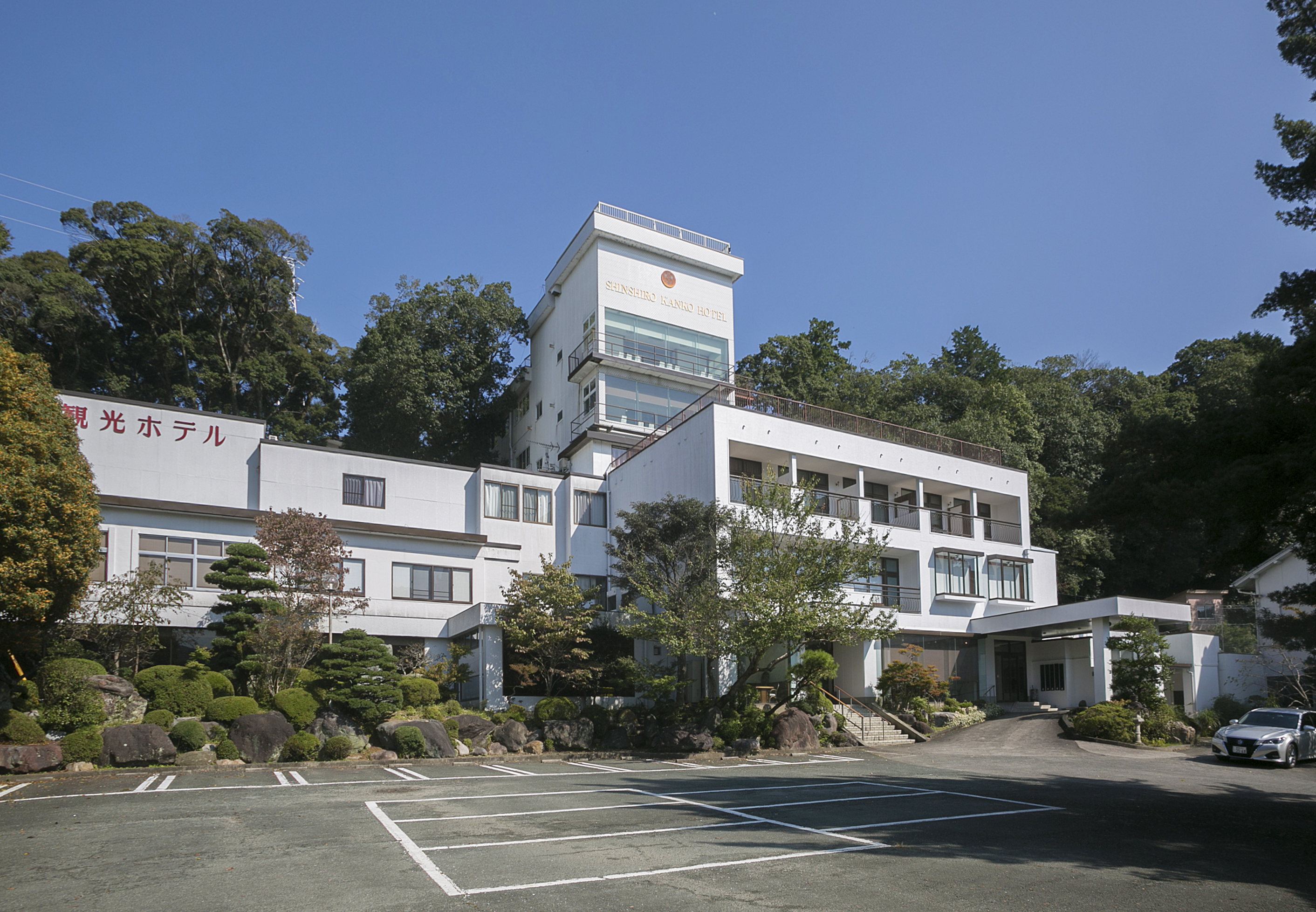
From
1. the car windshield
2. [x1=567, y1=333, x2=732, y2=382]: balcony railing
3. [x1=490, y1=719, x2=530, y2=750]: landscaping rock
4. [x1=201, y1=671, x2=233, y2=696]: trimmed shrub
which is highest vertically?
[x1=567, y1=333, x2=732, y2=382]: balcony railing

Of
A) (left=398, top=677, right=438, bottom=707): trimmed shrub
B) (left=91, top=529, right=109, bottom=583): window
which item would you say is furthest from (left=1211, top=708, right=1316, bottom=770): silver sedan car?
(left=91, top=529, right=109, bottom=583): window

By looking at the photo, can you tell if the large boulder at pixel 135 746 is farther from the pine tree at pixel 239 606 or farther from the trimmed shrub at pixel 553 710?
the trimmed shrub at pixel 553 710

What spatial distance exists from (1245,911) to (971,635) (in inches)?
1020

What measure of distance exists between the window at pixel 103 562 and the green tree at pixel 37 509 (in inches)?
229

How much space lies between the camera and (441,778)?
56.0 ft

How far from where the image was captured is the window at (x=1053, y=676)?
3362 centimetres

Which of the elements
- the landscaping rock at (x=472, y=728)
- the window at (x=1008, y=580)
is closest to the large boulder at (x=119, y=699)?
the landscaping rock at (x=472, y=728)

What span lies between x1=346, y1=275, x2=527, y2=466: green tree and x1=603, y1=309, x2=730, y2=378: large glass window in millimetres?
10364

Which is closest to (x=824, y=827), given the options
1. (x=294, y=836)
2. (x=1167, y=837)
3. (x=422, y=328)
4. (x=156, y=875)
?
(x=1167, y=837)

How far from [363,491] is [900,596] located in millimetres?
19147

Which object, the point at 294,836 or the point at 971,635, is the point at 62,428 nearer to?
the point at 294,836

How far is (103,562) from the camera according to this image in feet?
78.6

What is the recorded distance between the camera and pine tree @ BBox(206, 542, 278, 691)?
2248 cm

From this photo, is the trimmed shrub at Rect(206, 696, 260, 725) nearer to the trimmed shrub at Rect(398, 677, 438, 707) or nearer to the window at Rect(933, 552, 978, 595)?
the trimmed shrub at Rect(398, 677, 438, 707)
